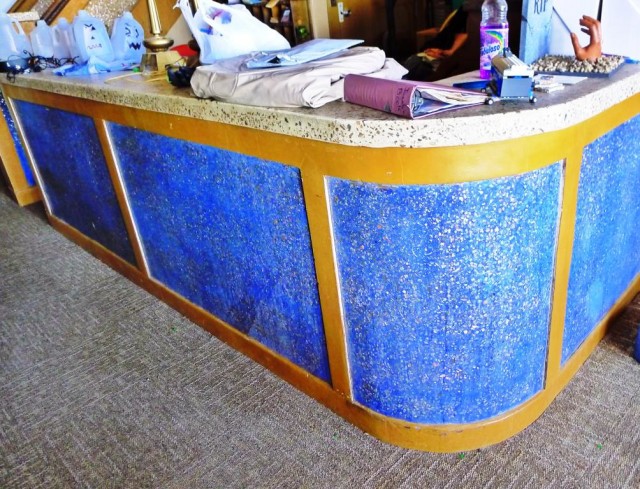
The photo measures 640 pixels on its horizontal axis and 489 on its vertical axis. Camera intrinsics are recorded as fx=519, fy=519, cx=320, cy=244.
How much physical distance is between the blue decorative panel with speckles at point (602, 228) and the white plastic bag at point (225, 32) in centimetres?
97

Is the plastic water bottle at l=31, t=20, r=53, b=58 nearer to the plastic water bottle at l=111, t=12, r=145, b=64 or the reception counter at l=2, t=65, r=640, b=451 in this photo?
the plastic water bottle at l=111, t=12, r=145, b=64

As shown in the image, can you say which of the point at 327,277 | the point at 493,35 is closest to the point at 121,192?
the point at 327,277

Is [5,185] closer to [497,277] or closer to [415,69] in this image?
[415,69]

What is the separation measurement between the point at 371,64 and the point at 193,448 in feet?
3.74

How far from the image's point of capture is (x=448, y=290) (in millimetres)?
1150

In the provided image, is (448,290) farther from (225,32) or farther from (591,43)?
(225,32)

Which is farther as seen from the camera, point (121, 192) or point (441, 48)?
point (441, 48)

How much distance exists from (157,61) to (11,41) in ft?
4.24

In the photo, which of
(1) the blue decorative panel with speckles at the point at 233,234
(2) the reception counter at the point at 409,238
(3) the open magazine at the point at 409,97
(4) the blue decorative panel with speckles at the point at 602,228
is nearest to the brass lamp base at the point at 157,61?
(2) the reception counter at the point at 409,238

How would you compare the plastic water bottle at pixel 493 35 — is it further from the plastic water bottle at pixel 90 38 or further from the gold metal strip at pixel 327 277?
the plastic water bottle at pixel 90 38

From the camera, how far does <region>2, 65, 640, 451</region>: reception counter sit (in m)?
1.06

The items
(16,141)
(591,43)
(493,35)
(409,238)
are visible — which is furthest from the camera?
(16,141)

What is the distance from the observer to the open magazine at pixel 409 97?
3.28 feet

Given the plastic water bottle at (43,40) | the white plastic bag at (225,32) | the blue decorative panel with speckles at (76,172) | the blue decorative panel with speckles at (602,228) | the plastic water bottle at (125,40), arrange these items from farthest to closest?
the plastic water bottle at (43,40) < the plastic water bottle at (125,40) < the blue decorative panel with speckles at (76,172) < the white plastic bag at (225,32) < the blue decorative panel with speckles at (602,228)
